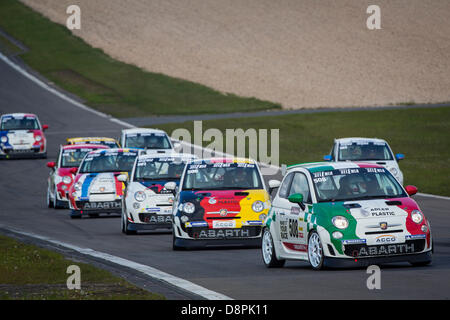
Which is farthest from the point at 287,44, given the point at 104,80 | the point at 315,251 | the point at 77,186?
the point at 315,251

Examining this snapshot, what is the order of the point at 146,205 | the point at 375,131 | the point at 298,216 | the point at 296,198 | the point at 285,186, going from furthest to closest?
1. the point at 375,131
2. the point at 146,205
3. the point at 285,186
4. the point at 298,216
5. the point at 296,198

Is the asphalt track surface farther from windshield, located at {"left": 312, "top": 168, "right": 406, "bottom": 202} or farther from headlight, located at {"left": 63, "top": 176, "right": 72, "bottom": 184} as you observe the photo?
windshield, located at {"left": 312, "top": 168, "right": 406, "bottom": 202}

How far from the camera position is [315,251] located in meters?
13.6

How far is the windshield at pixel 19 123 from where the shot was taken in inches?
1676

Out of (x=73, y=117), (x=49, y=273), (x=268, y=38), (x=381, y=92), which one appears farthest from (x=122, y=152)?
(x=268, y=38)

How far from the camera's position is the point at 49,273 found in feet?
45.4

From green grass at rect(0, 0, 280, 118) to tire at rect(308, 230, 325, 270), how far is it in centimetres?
4418

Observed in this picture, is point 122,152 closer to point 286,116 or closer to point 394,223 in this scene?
Result: point 394,223

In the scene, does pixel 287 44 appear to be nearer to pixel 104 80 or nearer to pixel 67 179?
pixel 104 80

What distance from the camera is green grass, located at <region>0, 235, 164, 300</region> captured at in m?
11.4

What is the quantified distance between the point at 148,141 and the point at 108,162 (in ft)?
24.7

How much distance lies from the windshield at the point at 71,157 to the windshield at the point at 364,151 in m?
7.27

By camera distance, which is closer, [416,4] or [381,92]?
[381,92]

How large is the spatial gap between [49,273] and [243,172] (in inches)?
225
